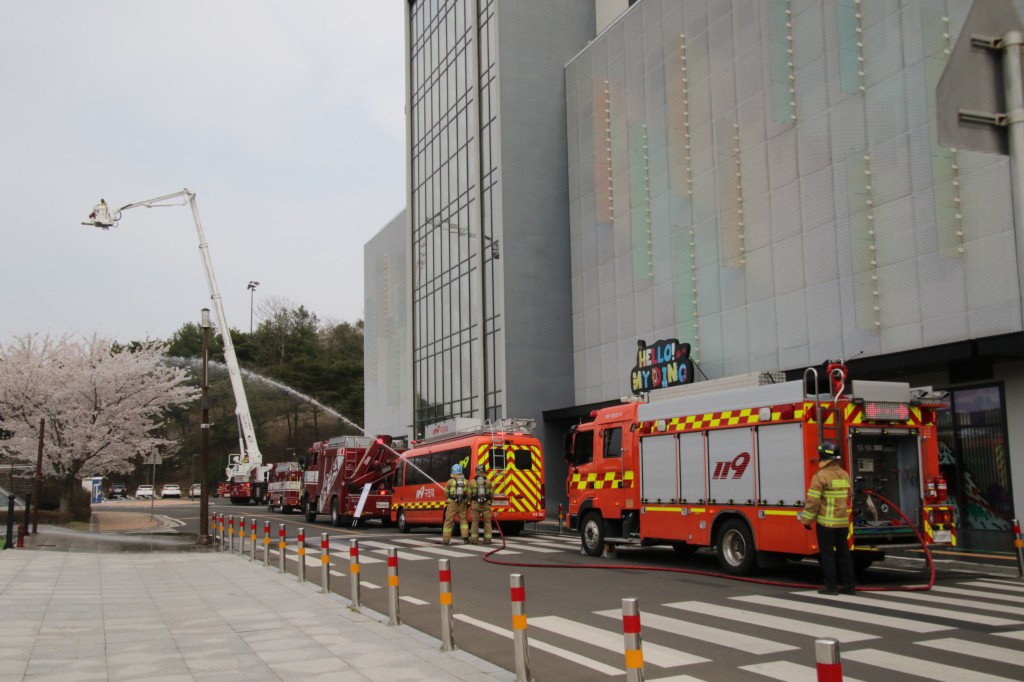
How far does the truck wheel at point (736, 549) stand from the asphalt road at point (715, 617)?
247 millimetres

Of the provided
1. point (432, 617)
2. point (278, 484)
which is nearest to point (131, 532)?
point (278, 484)

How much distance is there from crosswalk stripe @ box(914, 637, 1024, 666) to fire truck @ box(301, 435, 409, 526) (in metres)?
21.8

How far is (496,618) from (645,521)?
6.10 metres

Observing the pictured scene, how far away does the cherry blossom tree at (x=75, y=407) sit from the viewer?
37.0 metres

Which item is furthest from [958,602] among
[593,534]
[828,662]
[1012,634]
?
[828,662]

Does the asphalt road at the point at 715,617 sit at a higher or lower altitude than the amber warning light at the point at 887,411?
lower

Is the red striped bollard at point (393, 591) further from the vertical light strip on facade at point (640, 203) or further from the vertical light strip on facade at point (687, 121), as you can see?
the vertical light strip on facade at point (640, 203)

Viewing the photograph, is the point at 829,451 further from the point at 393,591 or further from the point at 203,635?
the point at 203,635

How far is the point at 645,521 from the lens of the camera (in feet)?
51.6

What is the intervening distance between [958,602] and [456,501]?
11939mm

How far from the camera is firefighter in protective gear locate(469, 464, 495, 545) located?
802 inches

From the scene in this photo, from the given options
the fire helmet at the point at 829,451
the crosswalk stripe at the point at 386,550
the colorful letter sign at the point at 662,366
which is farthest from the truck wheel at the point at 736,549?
the colorful letter sign at the point at 662,366

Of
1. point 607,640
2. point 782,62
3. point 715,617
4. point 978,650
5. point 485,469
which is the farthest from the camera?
point 782,62

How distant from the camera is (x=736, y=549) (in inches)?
534
